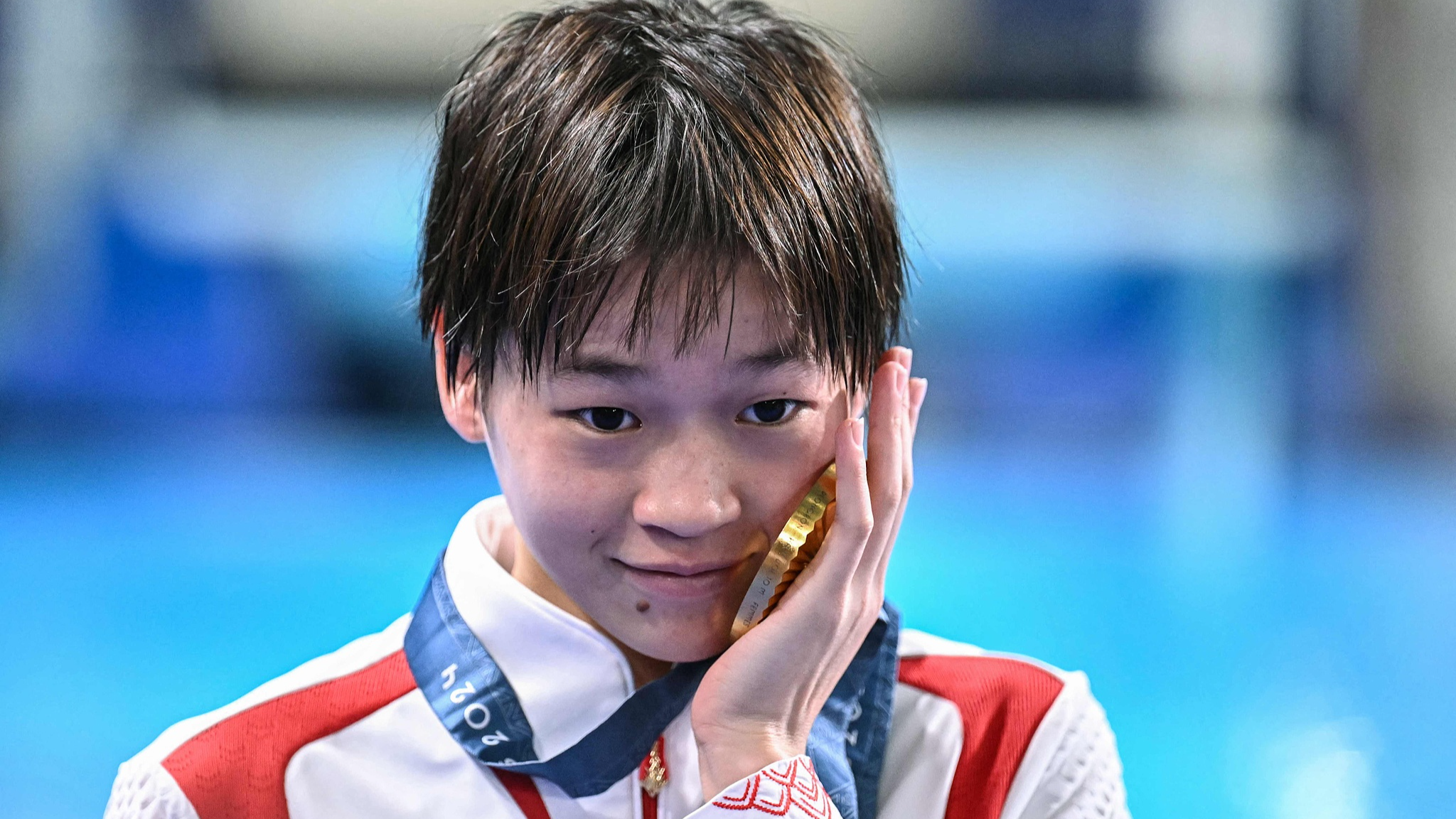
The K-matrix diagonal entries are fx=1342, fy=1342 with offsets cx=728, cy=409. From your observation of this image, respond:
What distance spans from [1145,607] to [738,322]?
10.7 ft

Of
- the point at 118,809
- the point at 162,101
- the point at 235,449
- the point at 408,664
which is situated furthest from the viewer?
the point at 162,101

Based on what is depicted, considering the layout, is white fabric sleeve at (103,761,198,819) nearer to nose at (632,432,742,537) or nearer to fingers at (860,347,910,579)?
nose at (632,432,742,537)

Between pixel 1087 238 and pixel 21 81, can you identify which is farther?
pixel 1087 238

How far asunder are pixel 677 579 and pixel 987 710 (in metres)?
0.40

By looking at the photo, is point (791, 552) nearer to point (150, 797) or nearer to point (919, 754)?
point (919, 754)

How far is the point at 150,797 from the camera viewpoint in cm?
125

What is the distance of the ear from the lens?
1.36 m

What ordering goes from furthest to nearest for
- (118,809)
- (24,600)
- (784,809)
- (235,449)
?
(235,449) → (24,600) → (118,809) → (784,809)

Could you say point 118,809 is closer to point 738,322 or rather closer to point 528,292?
point 528,292

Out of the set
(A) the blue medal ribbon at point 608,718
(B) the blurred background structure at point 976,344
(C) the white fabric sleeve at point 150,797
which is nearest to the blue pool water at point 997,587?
(B) the blurred background structure at point 976,344

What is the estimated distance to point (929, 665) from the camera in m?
1.47

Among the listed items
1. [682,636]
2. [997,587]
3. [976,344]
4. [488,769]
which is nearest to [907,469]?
[682,636]

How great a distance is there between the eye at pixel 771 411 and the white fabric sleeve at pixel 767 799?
0.31 m

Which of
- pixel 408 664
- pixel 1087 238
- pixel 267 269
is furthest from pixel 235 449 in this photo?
pixel 408 664
